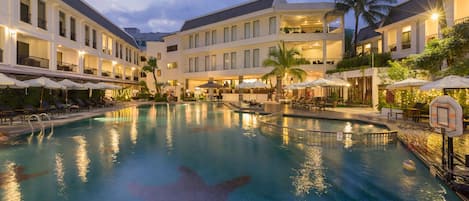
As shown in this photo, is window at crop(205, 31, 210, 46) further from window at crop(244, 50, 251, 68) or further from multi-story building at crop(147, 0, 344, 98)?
window at crop(244, 50, 251, 68)

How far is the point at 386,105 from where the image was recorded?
584 inches

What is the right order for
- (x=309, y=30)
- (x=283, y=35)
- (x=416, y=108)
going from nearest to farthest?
(x=416, y=108), (x=283, y=35), (x=309, y=30)

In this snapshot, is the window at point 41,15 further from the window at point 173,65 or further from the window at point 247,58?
the window at point 173,65

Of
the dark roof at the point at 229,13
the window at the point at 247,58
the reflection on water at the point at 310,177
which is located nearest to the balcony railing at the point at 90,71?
the dark roof at the point at 229,13

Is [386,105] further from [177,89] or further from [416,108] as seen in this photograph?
[177,89]

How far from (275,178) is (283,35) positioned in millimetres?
24991

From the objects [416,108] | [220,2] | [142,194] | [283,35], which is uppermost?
[220,2]

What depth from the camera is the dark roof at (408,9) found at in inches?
736

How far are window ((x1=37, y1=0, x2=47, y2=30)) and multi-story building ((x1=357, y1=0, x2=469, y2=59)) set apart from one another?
992 inches

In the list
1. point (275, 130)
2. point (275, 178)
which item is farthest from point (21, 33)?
point (275, 178)

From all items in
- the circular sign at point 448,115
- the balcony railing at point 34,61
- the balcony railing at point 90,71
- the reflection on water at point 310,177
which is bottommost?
the reflection on water at point 310,177

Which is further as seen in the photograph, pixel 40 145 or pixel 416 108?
pixel 416 108

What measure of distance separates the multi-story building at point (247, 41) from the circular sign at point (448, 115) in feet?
77.7

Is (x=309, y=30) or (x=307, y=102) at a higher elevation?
(x=309, y=30)
